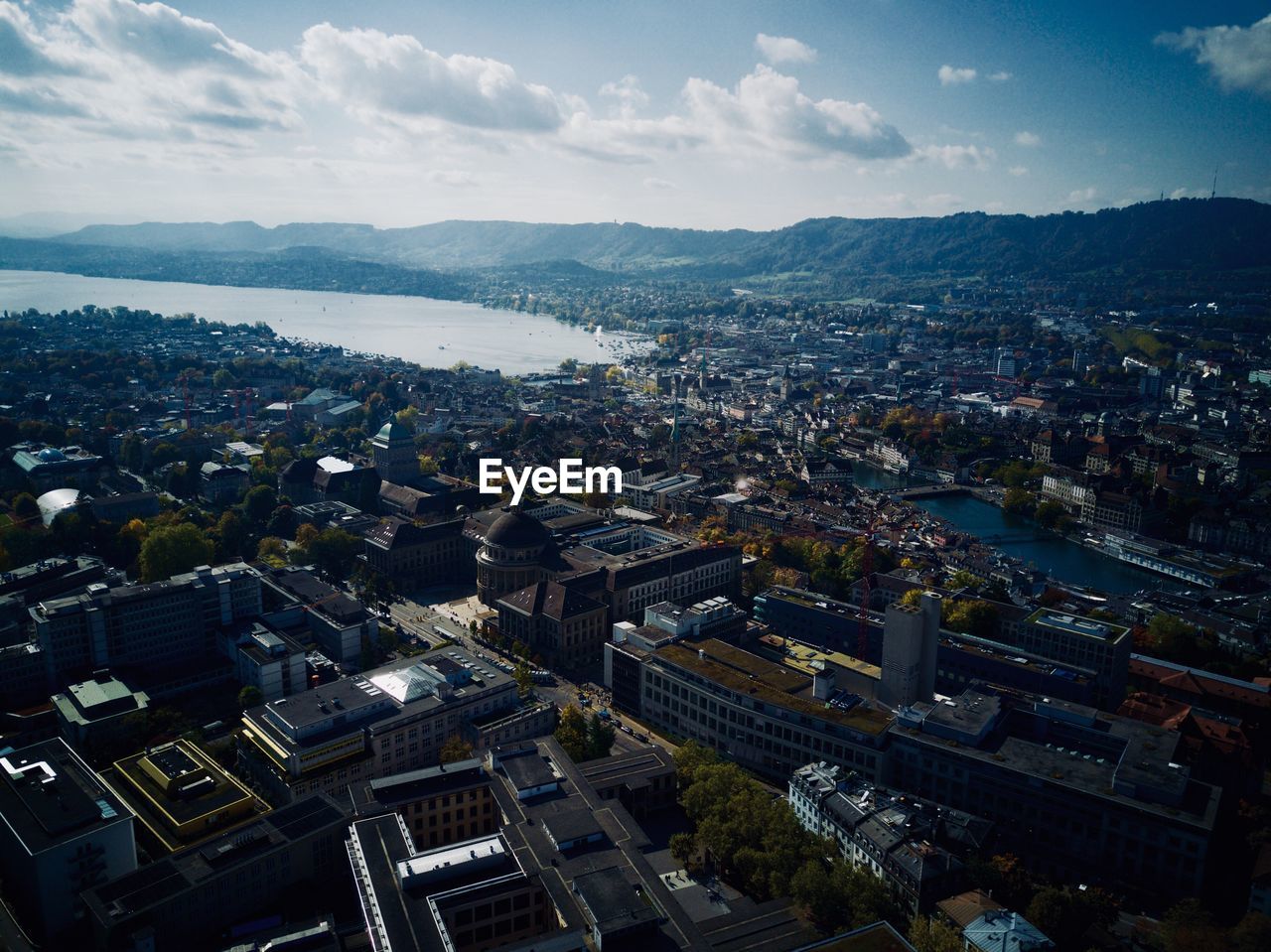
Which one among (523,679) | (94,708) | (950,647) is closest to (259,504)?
(94,708)

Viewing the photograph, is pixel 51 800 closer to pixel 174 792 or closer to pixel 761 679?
pixel 174 792

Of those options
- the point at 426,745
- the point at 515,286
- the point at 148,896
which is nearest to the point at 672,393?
the point at 426,745

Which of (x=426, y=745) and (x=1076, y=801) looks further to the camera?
(x=426, y=745)

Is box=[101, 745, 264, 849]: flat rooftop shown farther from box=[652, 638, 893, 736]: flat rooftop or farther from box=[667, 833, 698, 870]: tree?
box=[652, 638, 893, 736]: flat rooftop

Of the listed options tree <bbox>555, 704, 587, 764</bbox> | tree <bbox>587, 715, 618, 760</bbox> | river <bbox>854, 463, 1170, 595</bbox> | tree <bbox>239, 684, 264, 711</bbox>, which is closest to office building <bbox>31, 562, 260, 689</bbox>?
tree <bbox>239, 684, 264, 711</bbox>

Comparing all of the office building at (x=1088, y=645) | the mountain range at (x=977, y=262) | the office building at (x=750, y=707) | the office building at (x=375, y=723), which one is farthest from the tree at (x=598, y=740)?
the mountain range at (x=977, y=262)

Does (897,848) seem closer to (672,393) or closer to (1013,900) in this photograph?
(1013,900)

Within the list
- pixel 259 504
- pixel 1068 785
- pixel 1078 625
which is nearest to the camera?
pixel 1068 785
